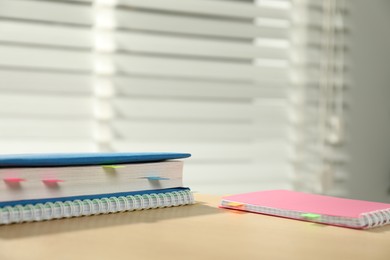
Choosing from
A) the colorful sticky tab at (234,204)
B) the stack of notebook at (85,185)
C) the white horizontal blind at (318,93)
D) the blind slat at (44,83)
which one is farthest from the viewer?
the white horizontal blind at (318,93)

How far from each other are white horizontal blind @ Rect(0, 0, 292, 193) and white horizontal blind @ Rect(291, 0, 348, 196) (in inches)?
1.6

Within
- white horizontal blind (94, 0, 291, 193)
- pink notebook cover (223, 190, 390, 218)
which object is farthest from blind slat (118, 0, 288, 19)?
pink notebook cover (223, 190, 390, 218)

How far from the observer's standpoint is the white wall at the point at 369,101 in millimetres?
1780

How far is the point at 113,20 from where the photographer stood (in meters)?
1.42

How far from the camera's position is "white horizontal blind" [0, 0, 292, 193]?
133 cm

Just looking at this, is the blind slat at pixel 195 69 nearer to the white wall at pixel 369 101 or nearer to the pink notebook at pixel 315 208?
the white wall at pixel 369 101

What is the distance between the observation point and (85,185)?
691mm

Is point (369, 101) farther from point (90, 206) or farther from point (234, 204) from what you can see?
point (90, 206)

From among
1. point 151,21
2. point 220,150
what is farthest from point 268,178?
point 151,21

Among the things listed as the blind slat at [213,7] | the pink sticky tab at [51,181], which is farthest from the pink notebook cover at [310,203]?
the blind slat at [213,7]

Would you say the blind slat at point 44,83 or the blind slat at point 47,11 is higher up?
the blind slat at point 47,11

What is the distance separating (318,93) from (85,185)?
1150 millimetres

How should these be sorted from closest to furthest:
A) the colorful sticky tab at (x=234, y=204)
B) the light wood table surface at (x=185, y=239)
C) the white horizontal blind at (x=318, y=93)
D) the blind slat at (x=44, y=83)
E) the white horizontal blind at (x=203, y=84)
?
the light wood table surface at (x=185, y=239) < the colorful sticky tab at (x=234, y=204) < the blind slat at (x=44, y=83) < the white horizontal blind at (x=203, y=84) < the white horizontal blind at (x=318, y=93)

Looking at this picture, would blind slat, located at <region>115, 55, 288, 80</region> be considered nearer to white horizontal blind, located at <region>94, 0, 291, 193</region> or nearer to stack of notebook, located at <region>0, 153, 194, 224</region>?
white horizontal blind, located at <region>94, 0, 291, 193</region>
